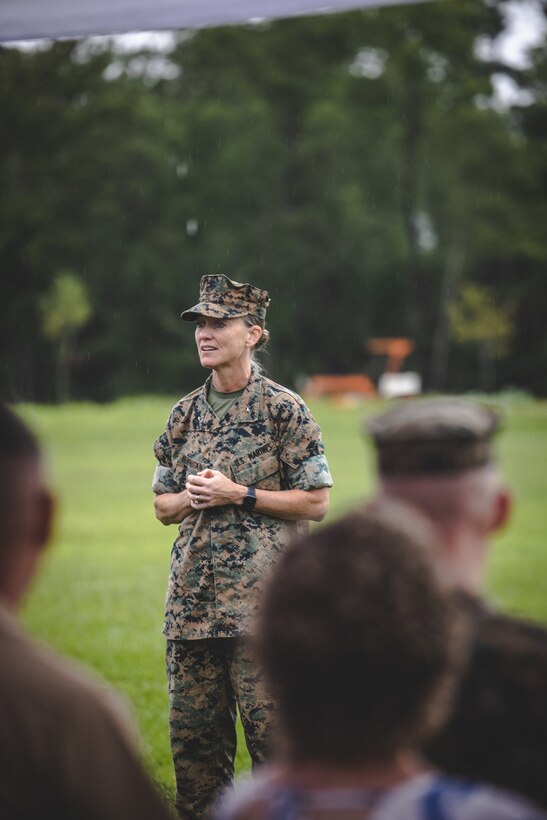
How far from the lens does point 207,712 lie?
3.55 m

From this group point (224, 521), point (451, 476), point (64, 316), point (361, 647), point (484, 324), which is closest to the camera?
point (361, 647)

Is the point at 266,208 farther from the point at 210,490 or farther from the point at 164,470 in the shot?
the point at 210,490

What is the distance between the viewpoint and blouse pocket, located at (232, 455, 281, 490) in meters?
3.60

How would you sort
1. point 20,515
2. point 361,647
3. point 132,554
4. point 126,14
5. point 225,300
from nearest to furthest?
point 361,647
point 20,515
point 225,300
point 126,14
point 132,554

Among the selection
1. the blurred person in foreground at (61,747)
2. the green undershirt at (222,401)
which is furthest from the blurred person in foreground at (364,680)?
the green undershirt at (222,401)

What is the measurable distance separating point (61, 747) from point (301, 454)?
82.6 inches

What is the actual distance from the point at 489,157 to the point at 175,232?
11.6m

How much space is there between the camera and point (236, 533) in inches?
141

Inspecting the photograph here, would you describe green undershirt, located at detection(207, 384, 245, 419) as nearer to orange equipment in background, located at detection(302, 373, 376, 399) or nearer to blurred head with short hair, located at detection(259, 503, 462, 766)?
blurred head with short hair, located at detection(259, 503, 462, 766)

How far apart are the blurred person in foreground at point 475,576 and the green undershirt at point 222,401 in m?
1.64

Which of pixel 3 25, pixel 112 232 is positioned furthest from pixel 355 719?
pixel 112 232

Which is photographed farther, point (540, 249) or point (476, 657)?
point (540, 249)

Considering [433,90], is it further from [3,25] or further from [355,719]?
[355,719]

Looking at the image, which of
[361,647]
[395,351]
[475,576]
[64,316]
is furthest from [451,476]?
[395,351]
